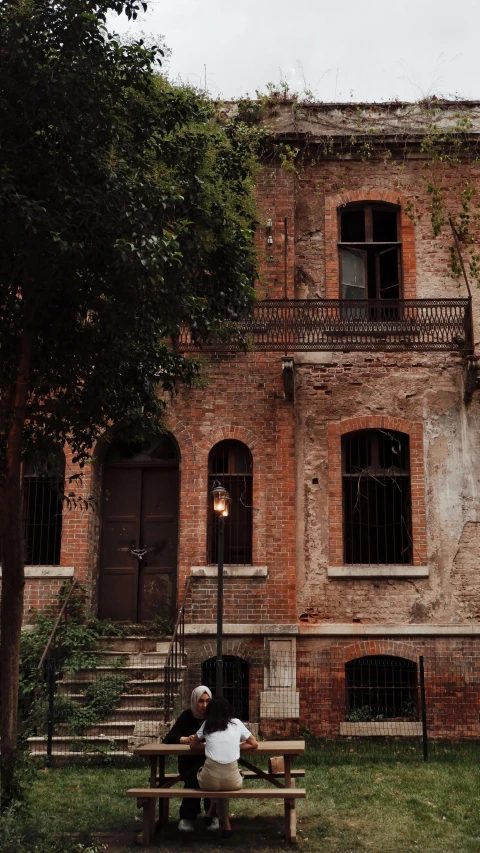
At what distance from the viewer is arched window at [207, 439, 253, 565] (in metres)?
14.9

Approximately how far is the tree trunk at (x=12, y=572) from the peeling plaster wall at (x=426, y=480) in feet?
23.3

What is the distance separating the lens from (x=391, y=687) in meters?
13.8

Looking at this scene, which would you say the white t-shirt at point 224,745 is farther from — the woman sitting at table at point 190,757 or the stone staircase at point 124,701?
the stone staircase at point 124,701

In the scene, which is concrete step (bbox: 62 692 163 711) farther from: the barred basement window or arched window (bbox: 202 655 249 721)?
the barred basement window

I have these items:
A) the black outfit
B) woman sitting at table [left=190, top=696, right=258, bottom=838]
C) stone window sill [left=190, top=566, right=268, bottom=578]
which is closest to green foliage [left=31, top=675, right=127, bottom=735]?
stone window sill [left=190, top=566, right=268, bottom=578]

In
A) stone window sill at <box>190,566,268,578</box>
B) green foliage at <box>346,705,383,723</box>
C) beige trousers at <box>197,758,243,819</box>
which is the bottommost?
green foliage at <box>346,705,383,723</box>

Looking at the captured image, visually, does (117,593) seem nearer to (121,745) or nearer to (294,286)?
(121,745)

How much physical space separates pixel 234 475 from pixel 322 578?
222 cm

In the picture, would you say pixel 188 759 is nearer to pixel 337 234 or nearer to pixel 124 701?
pixel 124 701

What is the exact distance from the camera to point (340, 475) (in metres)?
14.9

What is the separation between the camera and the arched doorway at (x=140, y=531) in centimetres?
1516

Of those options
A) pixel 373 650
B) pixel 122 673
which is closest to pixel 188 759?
pixel 122 673

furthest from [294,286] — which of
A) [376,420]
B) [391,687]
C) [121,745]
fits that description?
[121,745]

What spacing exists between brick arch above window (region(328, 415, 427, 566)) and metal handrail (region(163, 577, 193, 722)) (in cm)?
246
